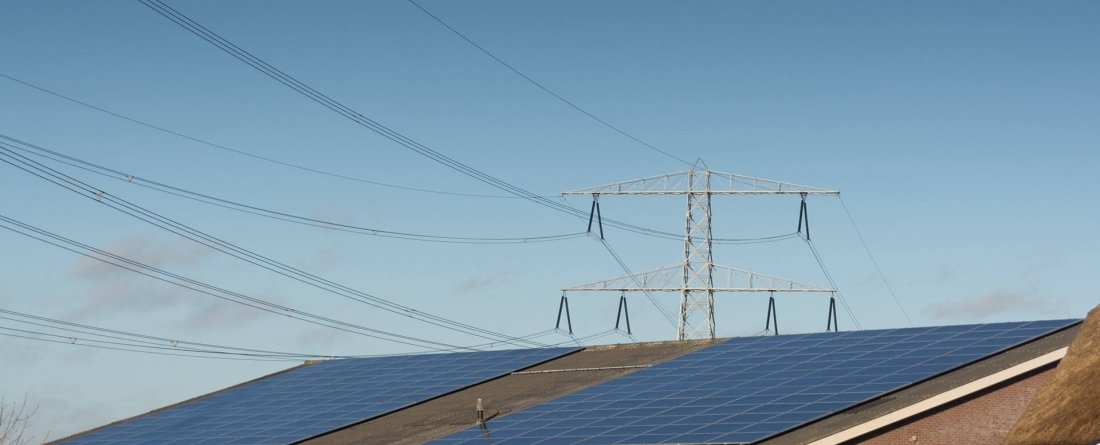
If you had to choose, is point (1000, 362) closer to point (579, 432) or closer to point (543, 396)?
point (579, 432)

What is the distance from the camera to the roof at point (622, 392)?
35594mm

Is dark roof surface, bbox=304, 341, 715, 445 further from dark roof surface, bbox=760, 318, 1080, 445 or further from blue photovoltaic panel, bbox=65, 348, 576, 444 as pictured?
dark roof surface, bbox=760, 318, 1080, 445

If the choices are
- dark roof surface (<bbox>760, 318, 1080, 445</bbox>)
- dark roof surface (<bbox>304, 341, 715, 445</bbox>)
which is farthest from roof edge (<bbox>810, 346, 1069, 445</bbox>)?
dark roof surface (<bbox>304, 341, 715, 445</bbox>)

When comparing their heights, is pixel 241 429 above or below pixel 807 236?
below

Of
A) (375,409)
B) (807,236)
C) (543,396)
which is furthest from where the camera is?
(807,236)

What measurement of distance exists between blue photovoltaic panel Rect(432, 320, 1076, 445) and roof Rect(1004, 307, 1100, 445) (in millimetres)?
8360

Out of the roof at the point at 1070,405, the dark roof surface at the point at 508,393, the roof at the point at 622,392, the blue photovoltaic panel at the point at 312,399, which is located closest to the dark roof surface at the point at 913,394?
the roof at the point at 622,392

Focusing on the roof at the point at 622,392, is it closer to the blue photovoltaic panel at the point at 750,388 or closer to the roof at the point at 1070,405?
the blue photovoltaic panel at the point at 750,388

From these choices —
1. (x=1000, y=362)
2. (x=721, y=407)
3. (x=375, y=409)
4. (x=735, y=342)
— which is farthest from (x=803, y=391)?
(x=375, y=409)

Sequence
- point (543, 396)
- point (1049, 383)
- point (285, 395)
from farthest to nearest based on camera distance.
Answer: point (285, 395), point (543, 396), point (1049, 383)

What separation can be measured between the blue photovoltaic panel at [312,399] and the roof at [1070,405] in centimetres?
2731

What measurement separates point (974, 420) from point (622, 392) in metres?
12.8

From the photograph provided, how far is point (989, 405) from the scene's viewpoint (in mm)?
33625

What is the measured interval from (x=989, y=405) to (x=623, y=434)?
10.1 meters
